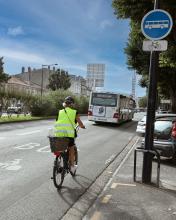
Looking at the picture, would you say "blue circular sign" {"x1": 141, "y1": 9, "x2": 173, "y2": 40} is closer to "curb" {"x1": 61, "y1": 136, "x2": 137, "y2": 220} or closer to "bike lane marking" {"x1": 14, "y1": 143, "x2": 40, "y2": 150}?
"curb" {"x1": 61, "y1": 136, "x2": 137, "y2": 220}

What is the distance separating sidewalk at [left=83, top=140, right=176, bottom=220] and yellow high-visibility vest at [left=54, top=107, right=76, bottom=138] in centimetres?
127

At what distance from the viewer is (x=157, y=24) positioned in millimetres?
8562

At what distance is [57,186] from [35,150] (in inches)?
232

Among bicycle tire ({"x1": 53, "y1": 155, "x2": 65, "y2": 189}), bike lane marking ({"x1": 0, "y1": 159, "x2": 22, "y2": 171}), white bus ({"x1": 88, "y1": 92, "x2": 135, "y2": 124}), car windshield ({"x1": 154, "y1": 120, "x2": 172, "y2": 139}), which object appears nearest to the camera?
bicycle tire ({"x1": 53, "y1": 155, "x2": 65, "y2": 189})

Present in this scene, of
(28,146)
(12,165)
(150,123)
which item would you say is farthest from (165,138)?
(28,146)

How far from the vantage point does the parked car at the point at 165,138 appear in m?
11.9

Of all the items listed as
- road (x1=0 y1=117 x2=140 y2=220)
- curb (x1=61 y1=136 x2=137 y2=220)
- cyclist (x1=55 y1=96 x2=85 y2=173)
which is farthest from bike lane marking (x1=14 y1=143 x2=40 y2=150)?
cyclist (x1=55 y1=96 x2=85 y2=173)

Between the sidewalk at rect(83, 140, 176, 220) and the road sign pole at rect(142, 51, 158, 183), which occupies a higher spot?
the road sign pole at rect(142, 51, 158, 183)

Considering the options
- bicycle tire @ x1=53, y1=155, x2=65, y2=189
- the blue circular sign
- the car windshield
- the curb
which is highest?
the blue circular sign

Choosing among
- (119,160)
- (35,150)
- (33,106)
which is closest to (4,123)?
(33,106)

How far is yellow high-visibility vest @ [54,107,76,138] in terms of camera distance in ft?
27.0

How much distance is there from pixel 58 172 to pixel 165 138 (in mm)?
5194

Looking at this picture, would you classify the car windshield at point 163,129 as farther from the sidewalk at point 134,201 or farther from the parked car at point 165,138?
the sidewalk at point 134,201

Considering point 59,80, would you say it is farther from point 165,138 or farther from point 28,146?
point 165,138
